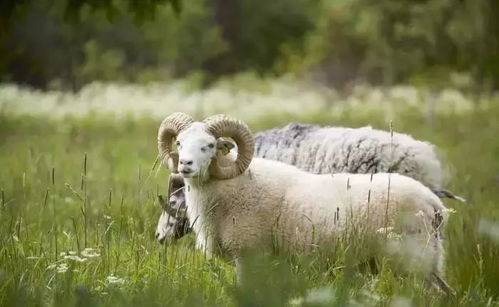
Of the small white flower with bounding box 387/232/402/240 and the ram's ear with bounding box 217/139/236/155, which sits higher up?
the ram's ear with bounding box 217/139/236/155

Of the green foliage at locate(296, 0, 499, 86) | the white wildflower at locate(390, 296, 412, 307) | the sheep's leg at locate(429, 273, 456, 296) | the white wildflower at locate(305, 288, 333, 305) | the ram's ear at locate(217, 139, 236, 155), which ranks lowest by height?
the sheep's leg at locate(429, 273, 456, 296)

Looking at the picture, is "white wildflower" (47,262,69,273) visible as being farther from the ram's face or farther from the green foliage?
the green foliage

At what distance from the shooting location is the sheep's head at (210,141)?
6.92 metres

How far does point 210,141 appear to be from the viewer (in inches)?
276

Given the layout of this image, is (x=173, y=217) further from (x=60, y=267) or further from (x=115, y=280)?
(x=115, y=280)

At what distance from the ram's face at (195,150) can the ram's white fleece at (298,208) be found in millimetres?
296

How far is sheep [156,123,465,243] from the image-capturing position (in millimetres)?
8539

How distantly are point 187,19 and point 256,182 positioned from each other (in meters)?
32.0

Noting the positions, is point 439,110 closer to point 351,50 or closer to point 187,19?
point 351,50

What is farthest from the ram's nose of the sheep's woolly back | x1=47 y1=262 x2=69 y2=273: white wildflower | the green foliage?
the green foliage

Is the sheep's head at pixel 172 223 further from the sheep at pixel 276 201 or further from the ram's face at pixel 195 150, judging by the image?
the ram's face at pixel 195 150

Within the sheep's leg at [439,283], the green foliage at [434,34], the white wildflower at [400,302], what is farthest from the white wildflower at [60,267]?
the green foliage at [434,34]

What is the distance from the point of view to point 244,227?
7.05 meters

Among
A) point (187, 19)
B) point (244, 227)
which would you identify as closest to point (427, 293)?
point (244, 227)
